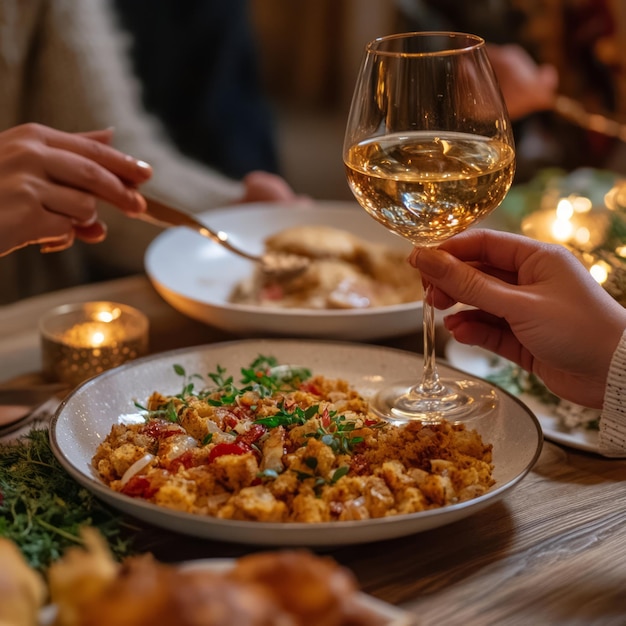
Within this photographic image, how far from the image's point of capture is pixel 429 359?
1.16m

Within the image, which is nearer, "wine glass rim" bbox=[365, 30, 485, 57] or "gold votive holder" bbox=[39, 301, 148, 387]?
"wine glass rim" bbox=[365, 30, 485, 57]

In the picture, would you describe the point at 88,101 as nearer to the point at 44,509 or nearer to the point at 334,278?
the point at 334,278

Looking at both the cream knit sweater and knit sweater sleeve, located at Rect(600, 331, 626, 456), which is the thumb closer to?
knit sweater sleeve, located at Rect(600, 331, 626, 456)

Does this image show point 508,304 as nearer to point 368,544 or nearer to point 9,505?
point 368,544

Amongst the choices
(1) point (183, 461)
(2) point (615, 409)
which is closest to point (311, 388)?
(1) point (183, 461)

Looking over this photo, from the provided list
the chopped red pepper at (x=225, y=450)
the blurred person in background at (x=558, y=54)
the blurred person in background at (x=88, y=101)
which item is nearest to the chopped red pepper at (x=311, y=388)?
the chopped red pepper at (x=225, y=450)

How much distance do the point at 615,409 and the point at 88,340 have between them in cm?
79

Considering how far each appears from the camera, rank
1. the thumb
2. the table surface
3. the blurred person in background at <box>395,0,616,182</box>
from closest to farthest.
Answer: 1. the table surface
2. the thumb
3. the blurred person in background at <box>395,0,616,182</box>

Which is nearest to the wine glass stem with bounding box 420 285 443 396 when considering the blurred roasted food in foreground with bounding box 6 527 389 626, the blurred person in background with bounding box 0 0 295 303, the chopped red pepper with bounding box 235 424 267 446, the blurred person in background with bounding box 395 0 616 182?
the chopped red pepper with bounding box 235 424 267 446

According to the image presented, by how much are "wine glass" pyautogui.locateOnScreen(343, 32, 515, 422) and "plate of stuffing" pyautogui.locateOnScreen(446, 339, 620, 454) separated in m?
0.21

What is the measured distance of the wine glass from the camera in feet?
3.42

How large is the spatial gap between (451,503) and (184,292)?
0.87 m

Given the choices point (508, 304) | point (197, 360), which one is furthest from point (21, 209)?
point (508, 304)

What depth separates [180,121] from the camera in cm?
376
